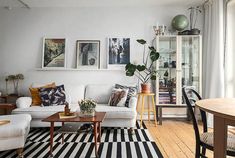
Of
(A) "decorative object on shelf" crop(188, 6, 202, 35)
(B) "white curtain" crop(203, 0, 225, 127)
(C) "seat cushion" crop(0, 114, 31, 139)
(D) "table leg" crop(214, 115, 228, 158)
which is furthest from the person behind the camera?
(A) "decorative object on shelf" crop(188, 6, 202, 35)

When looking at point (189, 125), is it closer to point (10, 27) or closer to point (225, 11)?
point (225, 11)

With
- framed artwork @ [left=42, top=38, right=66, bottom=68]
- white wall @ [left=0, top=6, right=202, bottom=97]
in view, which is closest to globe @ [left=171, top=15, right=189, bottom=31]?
white wall @ [left=0, top=6, right=202, bottom=97]

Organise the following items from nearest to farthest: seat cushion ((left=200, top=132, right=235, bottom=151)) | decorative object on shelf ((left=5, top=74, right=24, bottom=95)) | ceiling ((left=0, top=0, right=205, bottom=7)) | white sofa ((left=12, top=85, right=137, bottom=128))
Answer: seat cushion ((left=200, top=132, right=235, bottom=151)) < white sofa ((left=12, top=85, right=137, bottom=128)) < ceiling ((left=0, top=0, right=205, bottom=7)) < decorative object on shelf ((left=5, top=74, right=24, bottom=95))

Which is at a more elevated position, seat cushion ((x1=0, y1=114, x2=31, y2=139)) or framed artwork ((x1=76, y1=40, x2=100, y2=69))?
framed artwork ((x1=76, y1=40, x2=100, y2=69))

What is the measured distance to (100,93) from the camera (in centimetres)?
397

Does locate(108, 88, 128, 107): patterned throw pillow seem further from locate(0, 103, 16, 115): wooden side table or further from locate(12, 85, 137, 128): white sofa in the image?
locate(0, 103, 16, 115): wooden side table

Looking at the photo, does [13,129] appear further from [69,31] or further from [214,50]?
[214,50]

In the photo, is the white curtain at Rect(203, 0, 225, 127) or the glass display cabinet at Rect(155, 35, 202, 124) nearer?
the white curtain at Rect(203, 0, 225, 127)

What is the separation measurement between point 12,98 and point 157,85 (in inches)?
119

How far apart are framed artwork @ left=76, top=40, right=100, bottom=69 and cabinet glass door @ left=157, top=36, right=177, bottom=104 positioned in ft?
4.51

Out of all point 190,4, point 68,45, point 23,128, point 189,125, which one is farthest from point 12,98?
point 190,4

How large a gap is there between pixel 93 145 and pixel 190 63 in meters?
2.58

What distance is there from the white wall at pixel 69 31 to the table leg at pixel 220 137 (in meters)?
3.15

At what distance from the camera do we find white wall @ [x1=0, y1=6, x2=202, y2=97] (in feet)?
14.3
